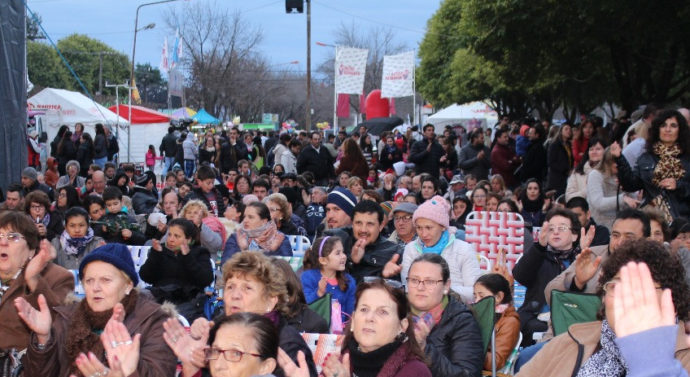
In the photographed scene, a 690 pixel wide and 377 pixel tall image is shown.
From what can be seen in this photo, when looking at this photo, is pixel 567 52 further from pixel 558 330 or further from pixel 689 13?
pixel 558 330

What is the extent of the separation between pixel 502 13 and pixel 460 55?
107ft

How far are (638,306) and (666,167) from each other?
20.4ft

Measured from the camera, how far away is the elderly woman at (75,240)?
887 centimetres

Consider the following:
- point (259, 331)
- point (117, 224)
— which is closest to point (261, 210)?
point (117, 224)

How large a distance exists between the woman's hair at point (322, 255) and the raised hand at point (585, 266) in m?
1.83

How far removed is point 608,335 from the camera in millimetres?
3635

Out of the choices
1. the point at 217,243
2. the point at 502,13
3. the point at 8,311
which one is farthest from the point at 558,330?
the point at 502,13

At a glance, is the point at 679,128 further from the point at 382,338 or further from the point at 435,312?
the point at 382,338

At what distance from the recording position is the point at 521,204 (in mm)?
12219

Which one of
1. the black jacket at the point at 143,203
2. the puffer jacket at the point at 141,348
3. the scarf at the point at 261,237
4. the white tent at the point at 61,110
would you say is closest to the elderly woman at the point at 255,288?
the puffer jacket at the point at 141,348

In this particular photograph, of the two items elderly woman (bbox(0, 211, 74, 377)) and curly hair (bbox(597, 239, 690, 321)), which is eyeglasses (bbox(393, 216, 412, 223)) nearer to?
elderly woman (bbox(0, 211, 74, 377))

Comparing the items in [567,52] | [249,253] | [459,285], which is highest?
[567,52]

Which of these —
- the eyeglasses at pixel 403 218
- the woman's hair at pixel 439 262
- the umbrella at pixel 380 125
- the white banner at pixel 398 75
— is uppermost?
the white banner at pixel 398 75

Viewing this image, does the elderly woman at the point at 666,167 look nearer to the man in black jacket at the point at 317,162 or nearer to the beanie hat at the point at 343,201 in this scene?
the beanie hat at the point at 343,201
